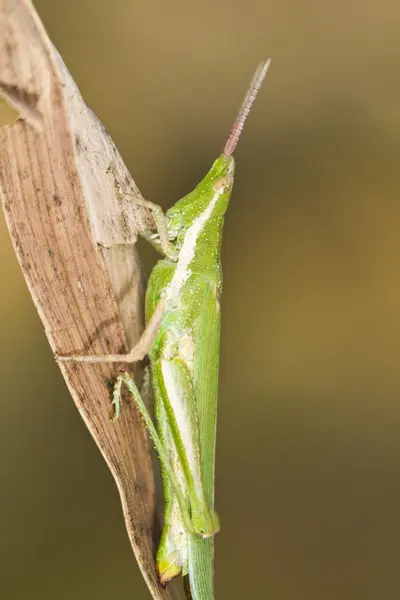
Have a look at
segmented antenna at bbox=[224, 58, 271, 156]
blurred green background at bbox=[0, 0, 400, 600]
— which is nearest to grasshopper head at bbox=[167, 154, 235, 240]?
segmented antenna at bbox=[224, 58, 271, 156]

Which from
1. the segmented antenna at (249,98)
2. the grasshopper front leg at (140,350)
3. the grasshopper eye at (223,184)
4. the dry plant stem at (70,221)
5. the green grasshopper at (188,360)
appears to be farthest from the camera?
the grasshopper eye at (223,184)

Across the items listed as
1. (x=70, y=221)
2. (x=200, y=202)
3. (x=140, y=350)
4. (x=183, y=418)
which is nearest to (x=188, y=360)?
(x=183, y=418)

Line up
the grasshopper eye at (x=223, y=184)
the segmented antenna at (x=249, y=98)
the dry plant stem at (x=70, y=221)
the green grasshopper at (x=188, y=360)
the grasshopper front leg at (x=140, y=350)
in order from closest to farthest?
the dry plant stem at (x=70, y=221)
the grasshopper front leg at (x=140, y=350)
the segmented antenna at (x=249, y=98)
the green grasshopper at (x=188, y=360)
the grasshopper eye at (x=223, y=184)

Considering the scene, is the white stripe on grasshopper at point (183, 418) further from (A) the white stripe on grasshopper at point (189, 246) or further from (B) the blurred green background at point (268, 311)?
(B) the blurred green background at point (268, 311)

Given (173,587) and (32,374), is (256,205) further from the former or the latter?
→ (173,587)

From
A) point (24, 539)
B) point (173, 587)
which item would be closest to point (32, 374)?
point (24, 539)

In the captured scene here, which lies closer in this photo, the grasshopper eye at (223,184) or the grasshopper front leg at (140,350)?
the grasshopper front leg at (140,350)

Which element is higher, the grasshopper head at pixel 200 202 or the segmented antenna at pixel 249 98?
the segmented antenna at pixel 249 98

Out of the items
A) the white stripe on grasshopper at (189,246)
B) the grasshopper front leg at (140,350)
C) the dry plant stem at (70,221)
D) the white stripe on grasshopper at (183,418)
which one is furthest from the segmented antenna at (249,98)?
the white stripe on grasshopper at (183,418)
